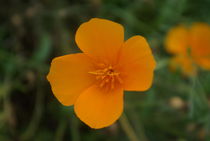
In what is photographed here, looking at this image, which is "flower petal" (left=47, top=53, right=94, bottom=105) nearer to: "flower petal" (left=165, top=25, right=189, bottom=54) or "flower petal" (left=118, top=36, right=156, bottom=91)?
"flower petal" (left=118, top=36, right=156, bottom=91)

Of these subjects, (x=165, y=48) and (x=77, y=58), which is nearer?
(x=77, y=58)

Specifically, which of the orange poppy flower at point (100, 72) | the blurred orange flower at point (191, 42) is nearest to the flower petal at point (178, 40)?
the blurred orange flower at point (191, 42)

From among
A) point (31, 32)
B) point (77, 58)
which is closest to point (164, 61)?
point (77, 58)

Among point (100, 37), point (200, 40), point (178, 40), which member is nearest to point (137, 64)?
point (100, 37)

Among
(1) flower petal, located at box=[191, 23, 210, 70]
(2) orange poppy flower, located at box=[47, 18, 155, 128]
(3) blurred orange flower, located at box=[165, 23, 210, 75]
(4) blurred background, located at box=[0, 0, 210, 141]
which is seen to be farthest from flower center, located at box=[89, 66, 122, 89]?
(1) flower petal, located at box=[191, 23, 210, 70]

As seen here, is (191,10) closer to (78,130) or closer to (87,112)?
(78,130)

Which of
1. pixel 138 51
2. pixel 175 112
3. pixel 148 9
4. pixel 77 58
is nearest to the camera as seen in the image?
pixel 138 51

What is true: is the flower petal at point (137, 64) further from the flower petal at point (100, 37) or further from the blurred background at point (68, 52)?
the blurred background at point (68, 52)
